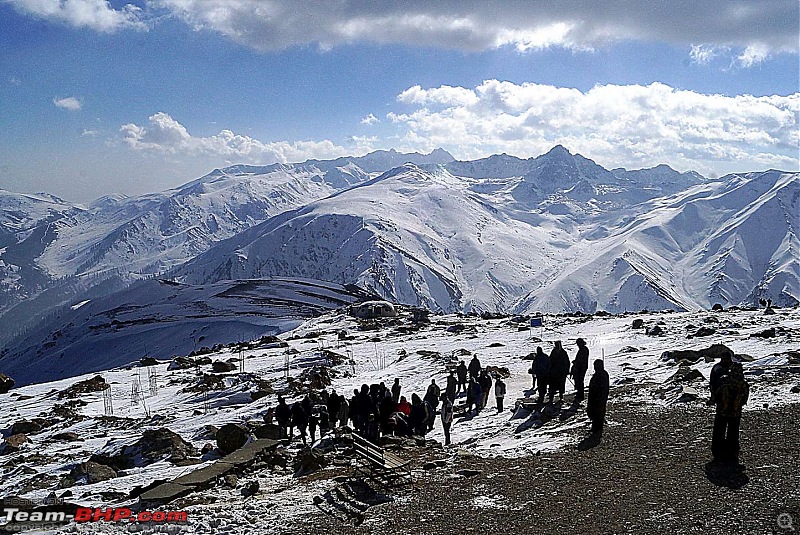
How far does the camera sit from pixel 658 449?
1386cm

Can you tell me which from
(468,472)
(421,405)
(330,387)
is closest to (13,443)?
(330,387)

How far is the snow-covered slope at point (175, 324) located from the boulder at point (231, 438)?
51145mm

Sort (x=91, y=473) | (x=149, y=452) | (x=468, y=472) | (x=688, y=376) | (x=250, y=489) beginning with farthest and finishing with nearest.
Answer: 1. (x=688, y=376)
2. (x=149, y=452)
3. (x=91, y=473)
4. (x=468, y=472)
5. (x=250, y=489)

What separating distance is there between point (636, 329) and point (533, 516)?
35.0 m

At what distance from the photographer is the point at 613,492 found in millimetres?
11477

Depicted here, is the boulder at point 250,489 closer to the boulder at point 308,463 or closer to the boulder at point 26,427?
the boulder at point 308,463

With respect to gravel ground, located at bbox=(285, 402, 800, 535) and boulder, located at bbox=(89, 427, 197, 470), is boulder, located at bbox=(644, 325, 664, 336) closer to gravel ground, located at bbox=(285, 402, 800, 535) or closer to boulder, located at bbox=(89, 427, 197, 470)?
gravel ground, located at bbox=(285, 402, 800, 535)

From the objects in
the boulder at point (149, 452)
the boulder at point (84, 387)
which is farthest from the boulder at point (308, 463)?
the boulder at point (84, 387)

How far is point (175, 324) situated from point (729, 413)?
77.4 meters

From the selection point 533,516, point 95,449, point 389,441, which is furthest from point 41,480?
point 533,516

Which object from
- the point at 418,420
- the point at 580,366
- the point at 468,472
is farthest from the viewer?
the point at 580,366

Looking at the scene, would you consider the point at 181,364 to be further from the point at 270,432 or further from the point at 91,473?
the point at 91,473

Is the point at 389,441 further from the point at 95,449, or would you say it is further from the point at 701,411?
the point at 95,449

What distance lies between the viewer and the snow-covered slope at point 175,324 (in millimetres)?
70312
